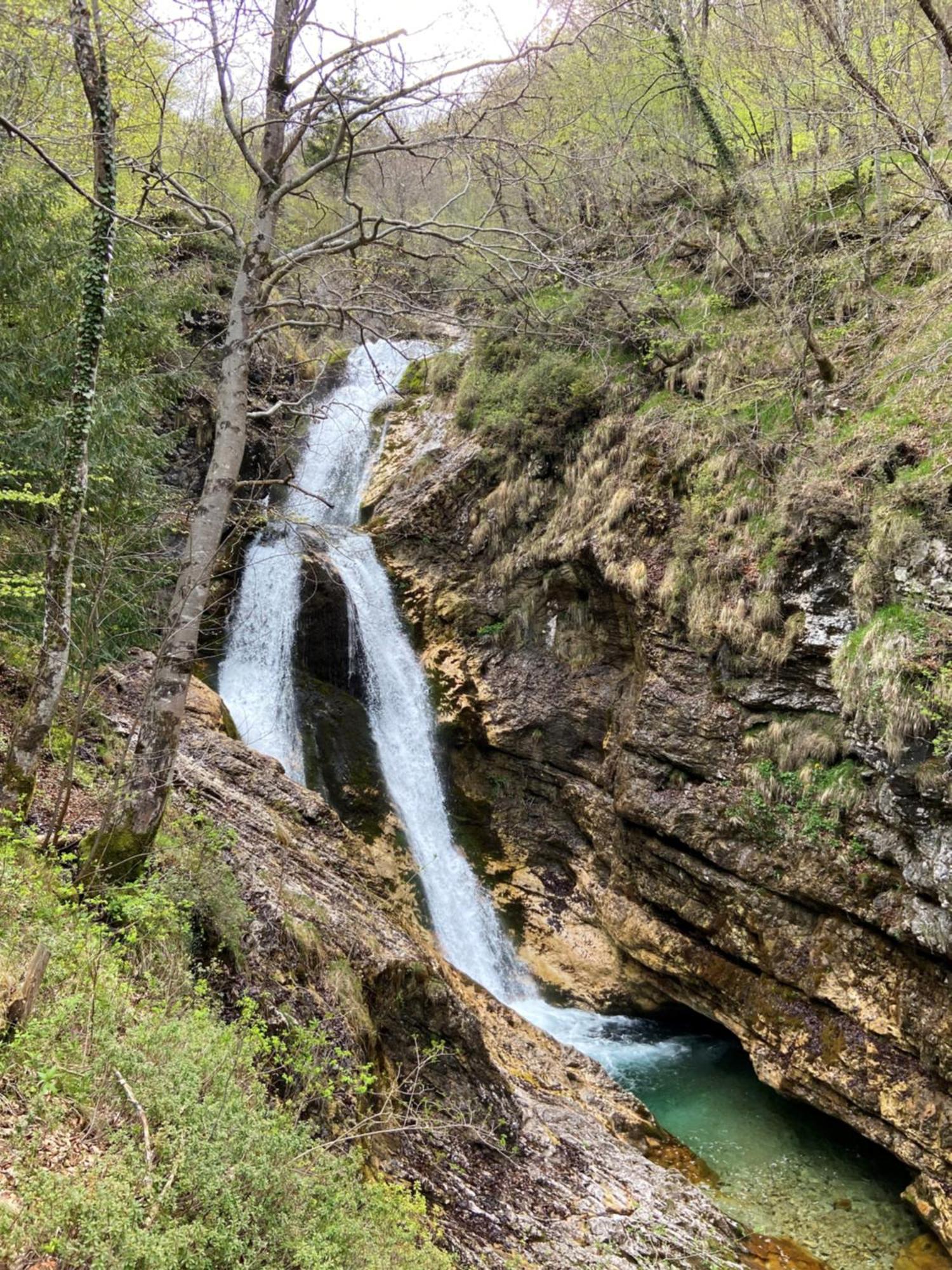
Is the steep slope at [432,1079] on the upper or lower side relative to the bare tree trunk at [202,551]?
lower

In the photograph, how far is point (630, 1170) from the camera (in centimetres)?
653

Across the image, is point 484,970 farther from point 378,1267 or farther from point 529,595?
point 378,1267

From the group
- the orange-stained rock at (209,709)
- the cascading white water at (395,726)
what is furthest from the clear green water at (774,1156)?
the orange-stained rock at (209,709)

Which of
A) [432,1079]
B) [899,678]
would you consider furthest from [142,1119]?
[899,678]

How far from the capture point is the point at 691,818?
9.79m

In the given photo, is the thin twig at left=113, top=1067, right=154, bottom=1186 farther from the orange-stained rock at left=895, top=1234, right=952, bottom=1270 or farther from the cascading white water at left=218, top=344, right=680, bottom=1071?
the orange-stained rock at left=895, top=1234, right=952, bottom=1270

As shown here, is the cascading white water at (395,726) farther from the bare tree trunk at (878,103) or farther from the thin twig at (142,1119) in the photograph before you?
the thin twig at (142,1119)

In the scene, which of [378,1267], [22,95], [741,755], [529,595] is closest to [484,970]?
[741,755]

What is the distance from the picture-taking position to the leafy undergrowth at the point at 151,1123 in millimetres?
2342

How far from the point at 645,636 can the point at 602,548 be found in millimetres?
1640

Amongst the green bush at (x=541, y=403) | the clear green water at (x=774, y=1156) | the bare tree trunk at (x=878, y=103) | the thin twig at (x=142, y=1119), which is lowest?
the clear green water at (x=774, y=1156)

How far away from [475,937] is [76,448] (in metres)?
9.06

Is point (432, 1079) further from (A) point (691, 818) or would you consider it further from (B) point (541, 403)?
(B) point (541, 403)

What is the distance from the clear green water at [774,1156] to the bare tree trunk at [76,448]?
801cm
